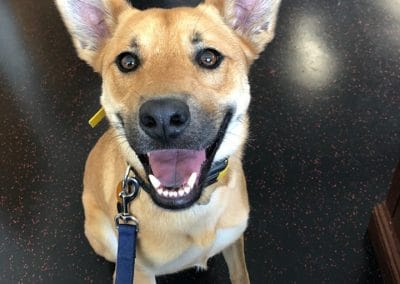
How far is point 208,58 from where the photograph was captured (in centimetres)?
121

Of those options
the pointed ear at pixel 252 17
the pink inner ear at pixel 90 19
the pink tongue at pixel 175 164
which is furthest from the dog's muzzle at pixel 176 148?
the pink inner ear at pixel 90 19

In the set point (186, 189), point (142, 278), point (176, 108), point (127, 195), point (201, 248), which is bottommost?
point (142, 278)

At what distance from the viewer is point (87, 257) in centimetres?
186

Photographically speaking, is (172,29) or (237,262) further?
(237,262)

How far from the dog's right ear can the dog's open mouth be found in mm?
352

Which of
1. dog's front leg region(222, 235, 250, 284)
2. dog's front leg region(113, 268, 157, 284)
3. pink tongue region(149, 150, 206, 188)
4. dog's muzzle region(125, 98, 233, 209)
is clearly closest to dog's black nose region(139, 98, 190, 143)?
dog's muzzle region(125, 98, 233, 209)

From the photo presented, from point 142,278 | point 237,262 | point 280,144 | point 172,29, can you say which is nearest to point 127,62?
point 172,29

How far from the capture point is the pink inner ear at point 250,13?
132cm

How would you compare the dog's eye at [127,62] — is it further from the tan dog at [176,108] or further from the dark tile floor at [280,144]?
the dark tile floor at [280,144]

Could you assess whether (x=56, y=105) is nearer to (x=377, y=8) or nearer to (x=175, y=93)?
(x=175, y=93)

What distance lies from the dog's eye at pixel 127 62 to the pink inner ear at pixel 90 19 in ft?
0.57

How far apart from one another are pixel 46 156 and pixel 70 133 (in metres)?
0.15

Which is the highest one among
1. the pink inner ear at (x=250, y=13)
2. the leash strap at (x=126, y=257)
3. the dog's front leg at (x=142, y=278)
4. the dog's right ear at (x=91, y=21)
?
the pink inner ear at (x=250, y=13)

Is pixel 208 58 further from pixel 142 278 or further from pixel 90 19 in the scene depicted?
pixel 142 278
